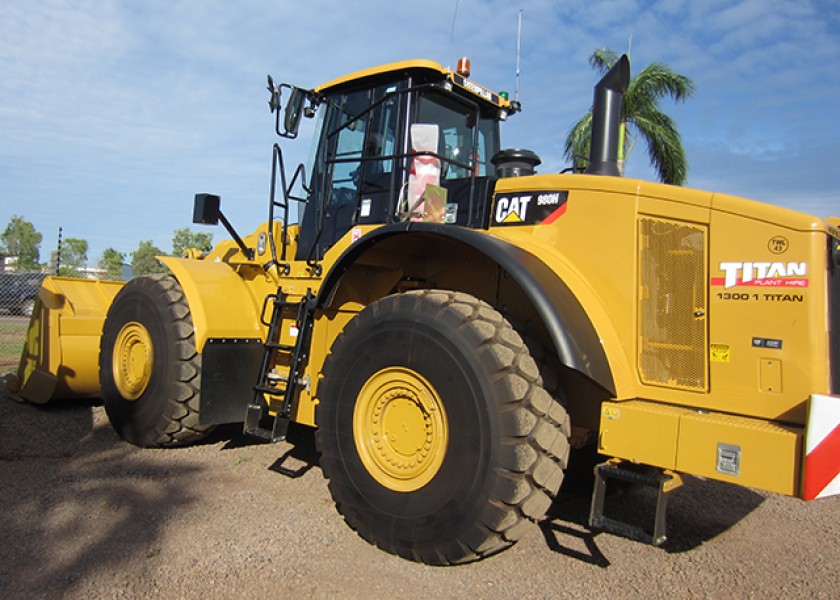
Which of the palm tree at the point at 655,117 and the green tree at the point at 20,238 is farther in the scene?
the green tree at the point at 20,238

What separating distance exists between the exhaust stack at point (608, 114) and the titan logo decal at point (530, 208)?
0.41m

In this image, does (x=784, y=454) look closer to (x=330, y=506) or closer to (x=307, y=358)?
(x=330, y=506)

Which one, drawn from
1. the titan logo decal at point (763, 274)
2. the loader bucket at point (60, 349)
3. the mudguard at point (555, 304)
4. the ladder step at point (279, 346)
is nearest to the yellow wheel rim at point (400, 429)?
the mudguard at point (555, 304)

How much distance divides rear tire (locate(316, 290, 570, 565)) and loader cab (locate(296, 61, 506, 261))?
3.08 feet

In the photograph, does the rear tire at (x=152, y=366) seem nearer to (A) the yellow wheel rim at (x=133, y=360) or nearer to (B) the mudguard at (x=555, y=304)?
(A) the yellow wheel rim at (x=133, y=360)

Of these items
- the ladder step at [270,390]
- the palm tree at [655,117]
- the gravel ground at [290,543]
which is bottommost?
the gravel ground at [290,543]

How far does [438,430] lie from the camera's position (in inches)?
133

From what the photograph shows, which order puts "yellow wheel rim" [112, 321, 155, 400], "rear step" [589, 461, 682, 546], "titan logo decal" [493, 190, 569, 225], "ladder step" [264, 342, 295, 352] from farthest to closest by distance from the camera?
"yellow wheel rim" [112, 321, 155, 400]
"ladder step" [264, 342, 295, 352]
"titan logo decal" [493, 190, 569, 225]
"rear step" [589, 461, 682, 546]

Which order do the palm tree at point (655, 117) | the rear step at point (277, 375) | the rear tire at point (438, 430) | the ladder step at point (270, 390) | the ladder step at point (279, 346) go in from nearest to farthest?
the rear tire at point (438, 430) < the rear step at point (277, 375) < the ladder step at point (270, 390) < the ladder step at point (279, 346) < the palm tree at point (655, 117)

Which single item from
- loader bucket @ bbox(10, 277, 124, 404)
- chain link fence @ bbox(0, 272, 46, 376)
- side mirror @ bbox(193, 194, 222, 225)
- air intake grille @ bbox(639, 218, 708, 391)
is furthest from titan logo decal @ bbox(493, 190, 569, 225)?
chain link fence @ bbox(0, 272, 46, 376)

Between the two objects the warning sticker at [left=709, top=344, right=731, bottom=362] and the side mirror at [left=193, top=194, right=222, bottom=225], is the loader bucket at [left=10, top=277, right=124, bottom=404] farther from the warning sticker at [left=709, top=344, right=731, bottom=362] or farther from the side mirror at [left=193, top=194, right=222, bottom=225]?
the warning sticker at [left=709, top=344, right=731, bottom=362]

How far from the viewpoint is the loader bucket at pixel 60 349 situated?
Answer: 630 centimetres

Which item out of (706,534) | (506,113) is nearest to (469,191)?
(506,113)

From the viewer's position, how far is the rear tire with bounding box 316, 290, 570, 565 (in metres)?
3.06
